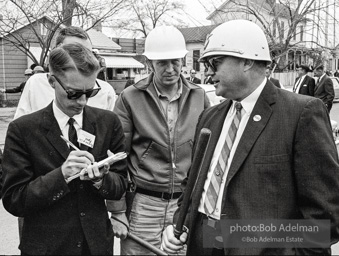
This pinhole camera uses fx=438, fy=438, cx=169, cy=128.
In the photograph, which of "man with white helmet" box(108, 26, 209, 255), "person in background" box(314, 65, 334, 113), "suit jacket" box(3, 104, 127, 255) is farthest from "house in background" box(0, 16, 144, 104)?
"suit jacket" box(3, 104, 127, 255)

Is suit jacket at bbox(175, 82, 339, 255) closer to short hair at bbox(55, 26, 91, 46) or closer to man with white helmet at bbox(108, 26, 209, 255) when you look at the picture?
man with white helmet at bbox(108, 26, 209, 255)

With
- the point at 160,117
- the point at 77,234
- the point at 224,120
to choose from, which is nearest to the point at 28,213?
the point at 77,234

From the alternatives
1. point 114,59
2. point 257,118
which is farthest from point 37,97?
point 114,59

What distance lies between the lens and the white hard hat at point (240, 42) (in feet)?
6.68

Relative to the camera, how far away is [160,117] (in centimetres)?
301

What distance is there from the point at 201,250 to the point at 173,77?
1344 millimetres

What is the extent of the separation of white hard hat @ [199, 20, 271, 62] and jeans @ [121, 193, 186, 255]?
1.28 meters

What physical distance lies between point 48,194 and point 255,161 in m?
0.92

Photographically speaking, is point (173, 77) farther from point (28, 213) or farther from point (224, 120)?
point (28, 213)

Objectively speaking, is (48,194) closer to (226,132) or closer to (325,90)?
(226,132)

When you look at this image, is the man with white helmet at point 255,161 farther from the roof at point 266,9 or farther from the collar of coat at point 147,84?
the roof at point 266,9

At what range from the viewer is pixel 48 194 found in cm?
195

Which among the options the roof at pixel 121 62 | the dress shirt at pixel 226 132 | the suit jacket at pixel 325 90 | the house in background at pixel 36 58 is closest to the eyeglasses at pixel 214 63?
the dress shirt at pixel 226 132

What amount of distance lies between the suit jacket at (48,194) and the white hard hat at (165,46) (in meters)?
1.08
